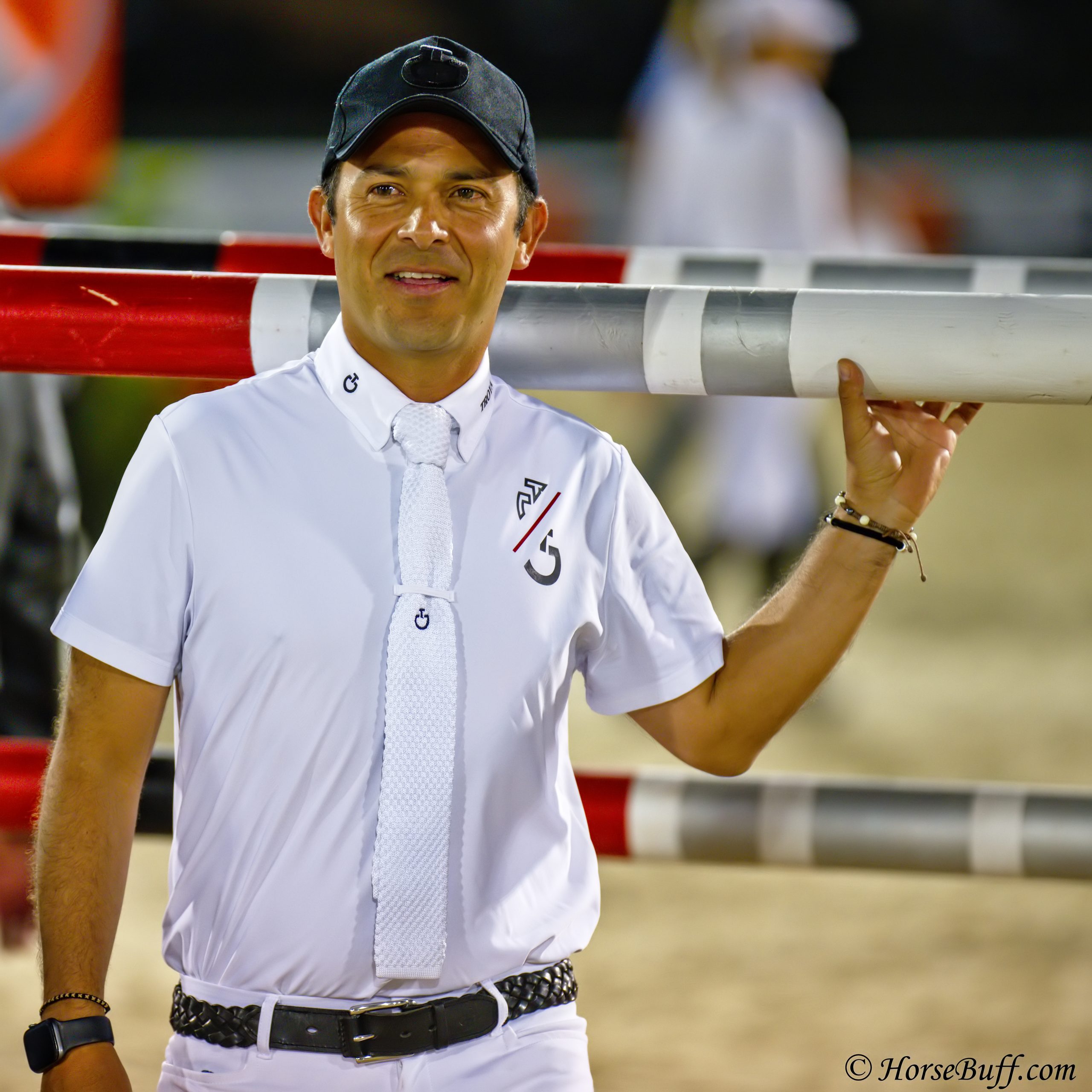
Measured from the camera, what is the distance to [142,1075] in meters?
2.64

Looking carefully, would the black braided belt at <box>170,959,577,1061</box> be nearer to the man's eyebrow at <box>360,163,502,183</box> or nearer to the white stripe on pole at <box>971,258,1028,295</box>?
the man's eyebrow at <box>360,163,502,183</box>

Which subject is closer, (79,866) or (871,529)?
(79,866)

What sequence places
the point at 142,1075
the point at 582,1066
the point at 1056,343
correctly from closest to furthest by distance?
the point at 1056,343 < the point at 582,1066 < the point at 142,1075

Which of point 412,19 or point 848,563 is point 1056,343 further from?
point 412,19

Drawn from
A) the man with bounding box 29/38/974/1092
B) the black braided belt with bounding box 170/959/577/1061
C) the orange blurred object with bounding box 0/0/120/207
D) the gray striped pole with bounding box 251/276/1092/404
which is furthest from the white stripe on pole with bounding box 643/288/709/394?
the orange blurred object with bounding box 0/0/120/207

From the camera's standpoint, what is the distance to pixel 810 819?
1.91m

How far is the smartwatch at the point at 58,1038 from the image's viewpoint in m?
1.35

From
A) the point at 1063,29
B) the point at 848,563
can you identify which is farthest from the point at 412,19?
the point at 848,563

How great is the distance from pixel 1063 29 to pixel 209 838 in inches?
405

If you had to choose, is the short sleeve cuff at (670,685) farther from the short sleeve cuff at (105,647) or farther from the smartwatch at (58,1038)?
the smartwatch at (58,1038)

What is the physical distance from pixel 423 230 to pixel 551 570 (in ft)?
1.08

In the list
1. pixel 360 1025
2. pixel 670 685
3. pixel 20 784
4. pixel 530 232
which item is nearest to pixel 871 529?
pixel 670 685

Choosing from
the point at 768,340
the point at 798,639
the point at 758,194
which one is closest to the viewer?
the point at 768,340

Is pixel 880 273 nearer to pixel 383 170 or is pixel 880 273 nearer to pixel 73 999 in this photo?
pixel 383 170
